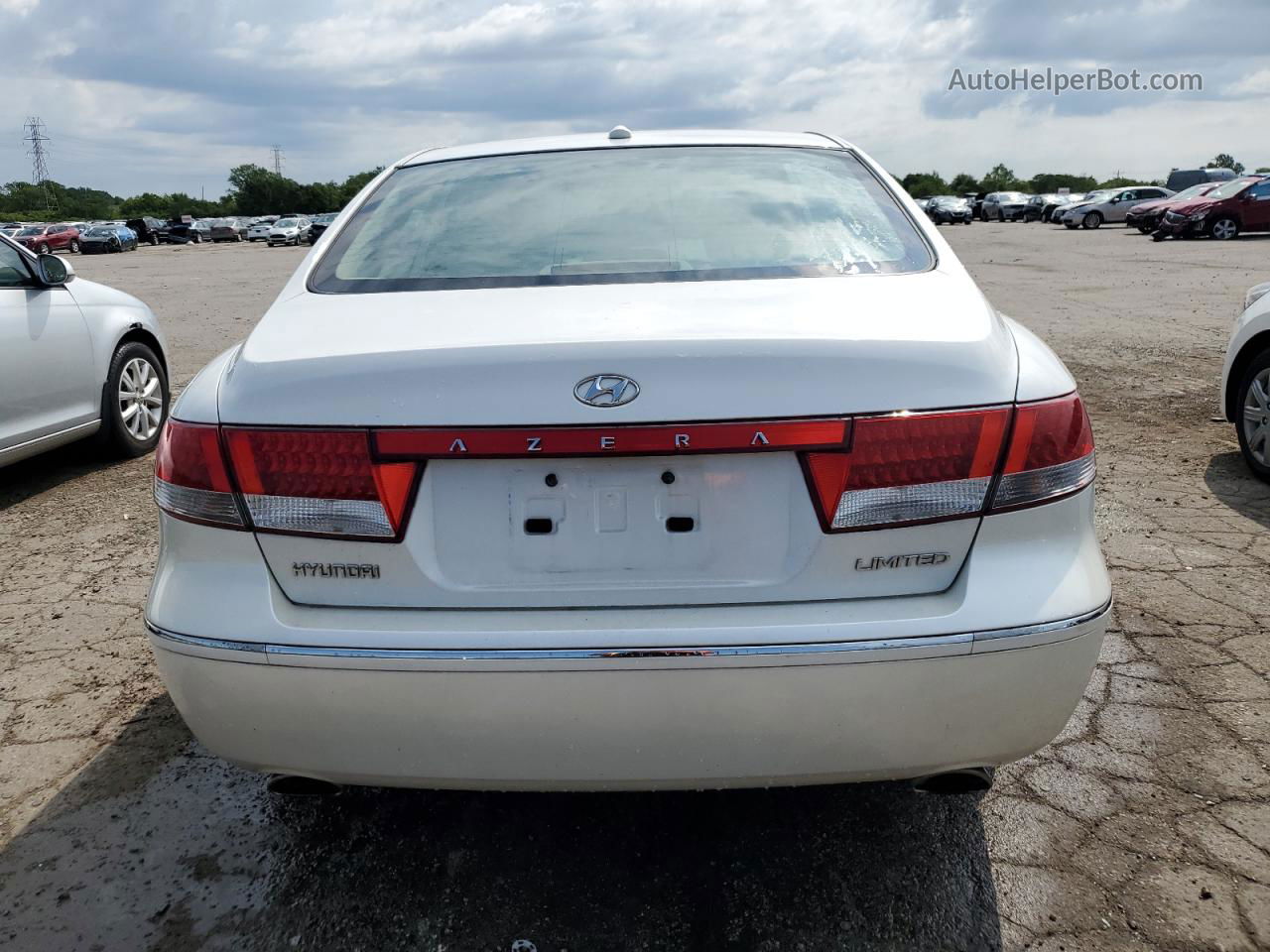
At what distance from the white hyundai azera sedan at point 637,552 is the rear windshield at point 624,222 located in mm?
353

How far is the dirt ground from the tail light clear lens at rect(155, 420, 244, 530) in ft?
3.01

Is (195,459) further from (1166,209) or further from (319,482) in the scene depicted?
(1166,209)

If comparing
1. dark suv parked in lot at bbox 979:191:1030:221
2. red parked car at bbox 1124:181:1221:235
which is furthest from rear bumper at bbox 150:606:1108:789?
dark suv parked in lot at bbox 979:191:1030:221

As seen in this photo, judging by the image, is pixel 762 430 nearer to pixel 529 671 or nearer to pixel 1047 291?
pixel 529 671

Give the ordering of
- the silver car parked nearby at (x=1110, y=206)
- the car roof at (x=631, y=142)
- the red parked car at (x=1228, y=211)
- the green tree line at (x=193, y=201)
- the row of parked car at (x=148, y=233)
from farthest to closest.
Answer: the green tree line at (x=193, y=201)
the row of parked car at (x=148, y=233)
the silver car parked nearby at (x=1110, y=206)
the red parked car at (x=1228, y=211)
the car roof at (x=631, y=142)

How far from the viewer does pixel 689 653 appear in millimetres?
1819

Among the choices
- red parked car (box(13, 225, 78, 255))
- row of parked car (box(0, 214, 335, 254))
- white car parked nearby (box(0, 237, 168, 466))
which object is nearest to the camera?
white car parked nearby (box(0, 237, 168, 466))

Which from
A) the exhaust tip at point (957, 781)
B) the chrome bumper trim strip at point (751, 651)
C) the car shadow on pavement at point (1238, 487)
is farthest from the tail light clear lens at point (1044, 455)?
the car shadow on pavement at point (1238, 487)

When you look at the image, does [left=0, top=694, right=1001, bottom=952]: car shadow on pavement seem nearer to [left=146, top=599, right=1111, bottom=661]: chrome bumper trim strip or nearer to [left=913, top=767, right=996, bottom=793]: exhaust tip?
[left=913, top=767, right=996, bottom=793]: exhaust tip

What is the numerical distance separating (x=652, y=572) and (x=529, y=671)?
0.28 metres

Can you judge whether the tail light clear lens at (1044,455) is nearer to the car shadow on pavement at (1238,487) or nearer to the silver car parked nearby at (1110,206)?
the car shadow on pavement at (1238,487)

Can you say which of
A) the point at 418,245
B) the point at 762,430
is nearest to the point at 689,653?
the point at 762,430

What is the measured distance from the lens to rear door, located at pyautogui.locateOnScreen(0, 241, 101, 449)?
5203 millimetres

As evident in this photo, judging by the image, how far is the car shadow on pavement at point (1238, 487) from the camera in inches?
190
